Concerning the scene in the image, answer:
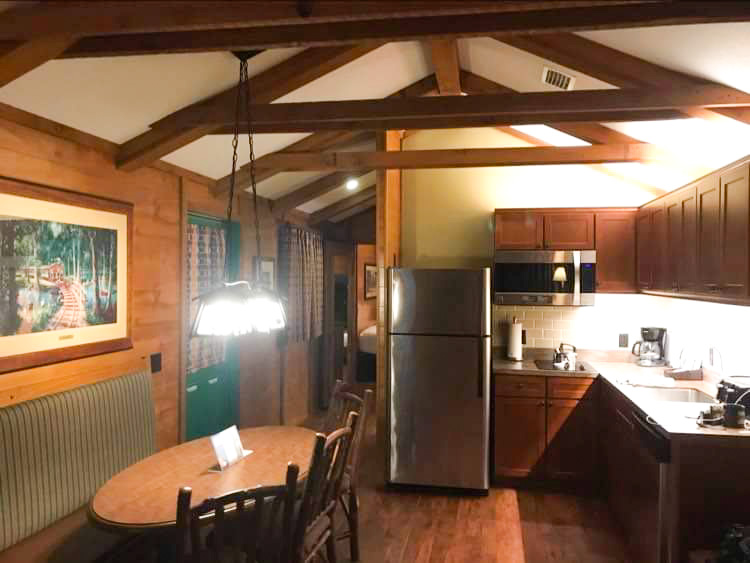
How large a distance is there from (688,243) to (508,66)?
5.45ft

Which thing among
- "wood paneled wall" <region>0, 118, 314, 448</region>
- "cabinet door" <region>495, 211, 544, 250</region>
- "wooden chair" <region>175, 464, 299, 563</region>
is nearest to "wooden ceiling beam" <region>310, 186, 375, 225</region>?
"wood paneled wall" <region>0, 118, 314, 448</region>

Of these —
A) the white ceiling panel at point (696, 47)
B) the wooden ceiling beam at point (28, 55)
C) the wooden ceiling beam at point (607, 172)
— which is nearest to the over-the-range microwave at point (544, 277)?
the wooden ceiling beam at point (607, 172)

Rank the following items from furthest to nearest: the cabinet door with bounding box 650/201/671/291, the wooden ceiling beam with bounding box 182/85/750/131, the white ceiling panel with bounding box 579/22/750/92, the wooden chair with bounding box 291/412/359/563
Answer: the cabinet door with bounding box 650/201/671/291
the wooden ceiling beam with bounding box 182/85/750/131
the white ceiling panel with bounding box 579/22/750/92
the wooden chair with bounding box 291/412/359/563

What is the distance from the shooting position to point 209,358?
14.3ft

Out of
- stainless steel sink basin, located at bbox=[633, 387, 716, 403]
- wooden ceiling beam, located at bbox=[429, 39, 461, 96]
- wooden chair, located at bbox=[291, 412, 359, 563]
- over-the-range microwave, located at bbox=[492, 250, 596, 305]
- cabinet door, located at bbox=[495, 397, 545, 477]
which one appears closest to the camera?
wooden chair, located at bbox=[291, 412, 359, 563]

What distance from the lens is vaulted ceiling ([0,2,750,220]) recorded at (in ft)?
8.04

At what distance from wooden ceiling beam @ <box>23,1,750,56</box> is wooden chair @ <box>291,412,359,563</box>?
1.55 meters

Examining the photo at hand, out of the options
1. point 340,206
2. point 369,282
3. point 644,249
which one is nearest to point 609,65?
point 644,249

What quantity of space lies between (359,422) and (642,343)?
105 inches

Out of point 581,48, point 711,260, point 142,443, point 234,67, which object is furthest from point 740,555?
point 234,67

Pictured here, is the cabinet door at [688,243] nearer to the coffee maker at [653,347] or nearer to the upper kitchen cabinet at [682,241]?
the upper kitchen cabinet at [682,241]

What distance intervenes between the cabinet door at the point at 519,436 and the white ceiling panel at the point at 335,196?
3.01 meters

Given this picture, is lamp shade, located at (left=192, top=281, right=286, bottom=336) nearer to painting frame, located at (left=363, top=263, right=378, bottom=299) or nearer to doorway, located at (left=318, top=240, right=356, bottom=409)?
doorway, located at (left=318, top=240, right=356, bottom=409)

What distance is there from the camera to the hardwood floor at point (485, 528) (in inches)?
124
